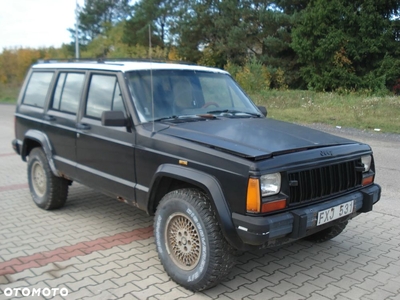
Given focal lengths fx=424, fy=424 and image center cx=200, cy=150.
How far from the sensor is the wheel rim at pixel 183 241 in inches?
143

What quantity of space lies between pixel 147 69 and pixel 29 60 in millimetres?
37209

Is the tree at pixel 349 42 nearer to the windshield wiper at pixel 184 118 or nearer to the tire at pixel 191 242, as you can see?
the windshield wiper at pixel 184 118

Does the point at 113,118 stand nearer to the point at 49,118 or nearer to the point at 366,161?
the point at 49,118

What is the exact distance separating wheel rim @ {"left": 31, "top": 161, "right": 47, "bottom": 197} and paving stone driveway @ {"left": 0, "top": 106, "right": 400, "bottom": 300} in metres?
0.28

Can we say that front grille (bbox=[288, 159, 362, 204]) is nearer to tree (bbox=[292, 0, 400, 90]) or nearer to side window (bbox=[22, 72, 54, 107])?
side window (bbox=[22, 72, 54, 107])

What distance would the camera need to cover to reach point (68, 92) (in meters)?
5.30

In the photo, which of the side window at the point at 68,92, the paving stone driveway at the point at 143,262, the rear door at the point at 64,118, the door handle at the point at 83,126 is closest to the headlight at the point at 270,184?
the paving stone driveway at the point at 143,262

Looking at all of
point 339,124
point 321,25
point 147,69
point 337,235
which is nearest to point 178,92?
point 147,69

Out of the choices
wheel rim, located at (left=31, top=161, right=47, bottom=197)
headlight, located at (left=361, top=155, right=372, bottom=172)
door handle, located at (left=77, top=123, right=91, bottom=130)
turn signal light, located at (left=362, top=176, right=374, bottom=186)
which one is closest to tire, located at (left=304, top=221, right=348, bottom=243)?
turn signal light, located at (left=362, top=176, right=374, bottom=186)

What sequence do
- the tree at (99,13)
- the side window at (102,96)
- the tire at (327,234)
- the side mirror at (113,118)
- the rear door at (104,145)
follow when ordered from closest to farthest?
the side mirror at (113,118) → the rear door at (104,145) → the side window at (102,96) → the tire at (327,234) → the tree at (99,13)

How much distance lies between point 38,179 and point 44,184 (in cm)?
22

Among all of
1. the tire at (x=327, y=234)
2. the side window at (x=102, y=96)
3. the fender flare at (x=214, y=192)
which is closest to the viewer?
the fender flare at (x=214, y=192)

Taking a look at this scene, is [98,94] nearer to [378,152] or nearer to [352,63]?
[378,152]

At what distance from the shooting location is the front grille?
11.3 feet
